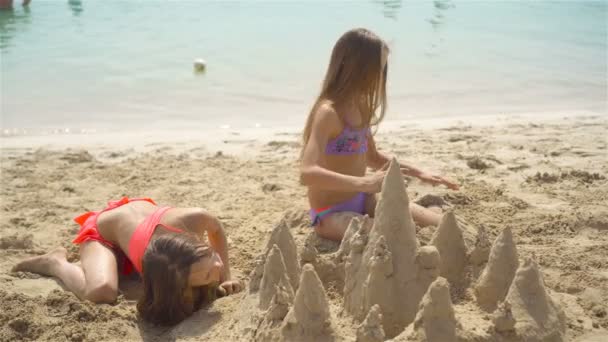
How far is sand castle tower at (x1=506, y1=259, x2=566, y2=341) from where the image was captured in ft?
7.16

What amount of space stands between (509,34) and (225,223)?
549 inches

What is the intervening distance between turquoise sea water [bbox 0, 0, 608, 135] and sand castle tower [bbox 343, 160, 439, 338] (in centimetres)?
598

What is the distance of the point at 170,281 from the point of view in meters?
2.98

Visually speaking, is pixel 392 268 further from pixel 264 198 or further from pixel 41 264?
pixel 264 198

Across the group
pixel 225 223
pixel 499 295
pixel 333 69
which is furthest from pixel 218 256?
pixel 499 295

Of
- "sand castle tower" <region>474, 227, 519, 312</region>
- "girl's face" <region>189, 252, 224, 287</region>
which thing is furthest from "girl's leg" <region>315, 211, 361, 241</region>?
"sand castle tower" <region>474, 227, 519, 312</region>

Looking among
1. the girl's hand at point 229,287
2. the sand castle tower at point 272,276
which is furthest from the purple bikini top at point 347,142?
the sand castle tower at point 272,276

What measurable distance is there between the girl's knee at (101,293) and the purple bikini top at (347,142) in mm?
1483

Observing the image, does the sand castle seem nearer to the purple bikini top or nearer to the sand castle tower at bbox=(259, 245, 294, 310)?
the sand castle tower at bbox=(259, 245, 294, 310)

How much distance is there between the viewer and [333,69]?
353cm

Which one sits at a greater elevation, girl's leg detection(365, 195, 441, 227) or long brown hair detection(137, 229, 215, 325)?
girl's leg detection(365, 195, 441, 227)

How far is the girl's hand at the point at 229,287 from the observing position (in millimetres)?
3229

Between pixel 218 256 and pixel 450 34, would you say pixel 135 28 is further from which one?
pixel 218 256

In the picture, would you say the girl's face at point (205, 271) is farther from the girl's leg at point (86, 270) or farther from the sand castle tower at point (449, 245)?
the sand castle tower at point (449, 245)
